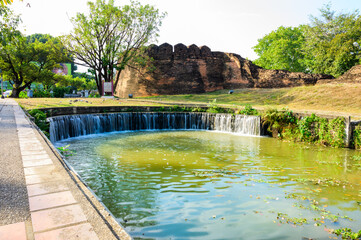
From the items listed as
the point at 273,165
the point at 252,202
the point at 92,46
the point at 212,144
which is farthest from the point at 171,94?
the point at 252,202

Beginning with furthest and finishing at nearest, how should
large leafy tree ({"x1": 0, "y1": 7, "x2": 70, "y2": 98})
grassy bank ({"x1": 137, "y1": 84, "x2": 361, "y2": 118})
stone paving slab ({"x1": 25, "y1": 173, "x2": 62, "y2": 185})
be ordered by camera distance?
1. large leafy tree ({"x1": 0, "y1": 7, "x2": 70, "y2": 98})
2. grassy bank ({"x1": 137, "y1": 84, "x2": 361, "y2": 118})
3. stone paving slab ({"x1": 25, "y1": 173, "x2": 62, "y2": 185})

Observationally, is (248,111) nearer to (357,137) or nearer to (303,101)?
(357,137)

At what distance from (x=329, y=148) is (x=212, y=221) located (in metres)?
8.03

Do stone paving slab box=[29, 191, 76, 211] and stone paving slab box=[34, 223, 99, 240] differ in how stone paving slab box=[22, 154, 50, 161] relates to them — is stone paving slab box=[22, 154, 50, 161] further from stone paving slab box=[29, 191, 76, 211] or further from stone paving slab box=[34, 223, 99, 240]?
stone paving slab box=[34, 223, 99, 240]

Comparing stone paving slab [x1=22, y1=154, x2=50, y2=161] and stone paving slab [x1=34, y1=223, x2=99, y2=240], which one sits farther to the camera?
stone paving slab [x1=22, y1=154, x2=50, y2=161]

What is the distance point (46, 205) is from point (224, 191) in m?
3.32

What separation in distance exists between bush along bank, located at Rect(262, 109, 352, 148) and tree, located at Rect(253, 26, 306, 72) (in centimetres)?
2691

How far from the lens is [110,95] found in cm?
2542

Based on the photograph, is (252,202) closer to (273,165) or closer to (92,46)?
(273,165)

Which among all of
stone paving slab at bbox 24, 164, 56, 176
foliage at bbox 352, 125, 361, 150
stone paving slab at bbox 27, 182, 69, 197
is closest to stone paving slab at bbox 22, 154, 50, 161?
stone paving slab at bbox 24, 164, 56, 176

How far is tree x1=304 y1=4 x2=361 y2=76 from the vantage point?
88.3ft

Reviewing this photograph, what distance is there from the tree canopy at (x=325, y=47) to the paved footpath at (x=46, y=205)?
1160 inches

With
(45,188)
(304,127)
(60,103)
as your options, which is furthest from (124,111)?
(45,188)

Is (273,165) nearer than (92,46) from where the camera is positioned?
Yes
